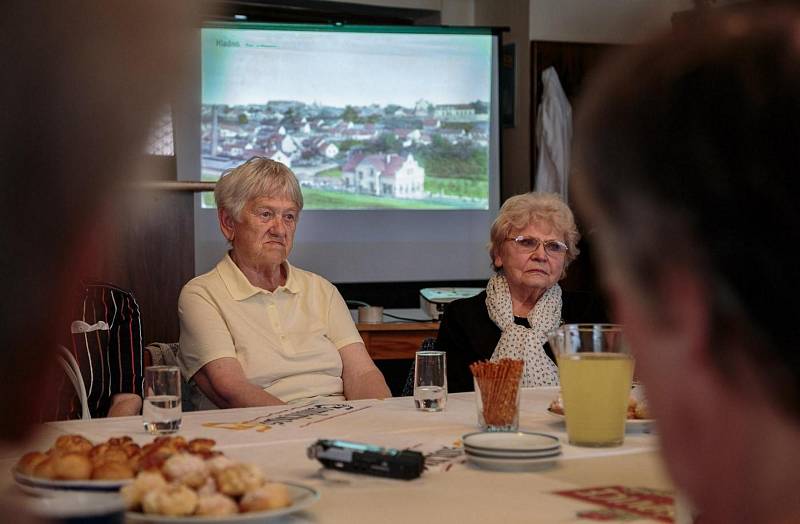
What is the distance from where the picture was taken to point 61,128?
283 mm

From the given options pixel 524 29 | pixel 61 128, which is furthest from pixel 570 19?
pixel 61 128

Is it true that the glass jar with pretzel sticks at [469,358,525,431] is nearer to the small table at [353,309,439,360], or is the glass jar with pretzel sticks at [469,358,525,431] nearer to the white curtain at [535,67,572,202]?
the small table at [353,309,439,360]

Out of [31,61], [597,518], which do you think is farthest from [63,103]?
[597,518]

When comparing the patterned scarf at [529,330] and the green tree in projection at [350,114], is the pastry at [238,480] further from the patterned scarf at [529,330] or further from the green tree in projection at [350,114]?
the green tree in projection at [350,114]

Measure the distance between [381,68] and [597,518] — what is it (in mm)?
5088

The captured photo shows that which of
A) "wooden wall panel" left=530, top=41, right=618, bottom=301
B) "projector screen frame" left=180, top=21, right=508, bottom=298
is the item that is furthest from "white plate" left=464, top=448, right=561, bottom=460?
"wooden wall panel" left=530, top=41, right=618, bottom=301

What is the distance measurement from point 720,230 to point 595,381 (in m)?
1.53

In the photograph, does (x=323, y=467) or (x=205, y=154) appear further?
(x=205, y=154)

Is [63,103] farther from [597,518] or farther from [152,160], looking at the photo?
[597,518]

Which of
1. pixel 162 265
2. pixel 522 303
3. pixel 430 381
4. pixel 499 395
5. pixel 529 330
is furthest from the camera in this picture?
pixel 162 265

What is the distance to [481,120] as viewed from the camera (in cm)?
634

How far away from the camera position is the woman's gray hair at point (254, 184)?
132 inches

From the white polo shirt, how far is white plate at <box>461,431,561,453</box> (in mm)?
1352

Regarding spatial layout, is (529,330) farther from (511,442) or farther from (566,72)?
(566,72)
